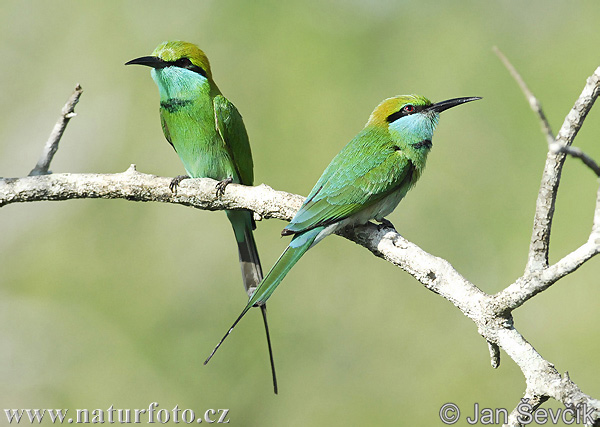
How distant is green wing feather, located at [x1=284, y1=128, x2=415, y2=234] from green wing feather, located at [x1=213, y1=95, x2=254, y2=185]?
54cm

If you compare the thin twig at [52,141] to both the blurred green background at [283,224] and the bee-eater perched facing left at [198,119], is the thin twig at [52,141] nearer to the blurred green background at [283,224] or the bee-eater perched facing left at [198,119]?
the bee-eater perched facing left at [198,119]

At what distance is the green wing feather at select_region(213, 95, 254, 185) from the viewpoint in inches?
112

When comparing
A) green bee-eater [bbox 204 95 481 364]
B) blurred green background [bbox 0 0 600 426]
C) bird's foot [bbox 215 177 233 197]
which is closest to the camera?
green bee-eater [bbox 204 95 481 364]

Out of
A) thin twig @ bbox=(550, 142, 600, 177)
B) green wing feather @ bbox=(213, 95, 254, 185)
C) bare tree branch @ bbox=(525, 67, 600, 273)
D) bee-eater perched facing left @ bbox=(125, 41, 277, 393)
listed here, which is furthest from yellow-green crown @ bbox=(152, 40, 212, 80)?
thin twig @ bbox=(550, 142, 600, 177)

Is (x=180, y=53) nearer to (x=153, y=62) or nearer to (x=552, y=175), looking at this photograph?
(x=153, y=62)

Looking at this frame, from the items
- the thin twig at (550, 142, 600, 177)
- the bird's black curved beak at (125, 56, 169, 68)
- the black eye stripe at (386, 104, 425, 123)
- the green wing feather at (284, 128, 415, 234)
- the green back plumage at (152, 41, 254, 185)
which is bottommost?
the thin twig at (550, 142, 600, 177)

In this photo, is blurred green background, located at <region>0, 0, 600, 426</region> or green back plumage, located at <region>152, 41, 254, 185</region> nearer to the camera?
green back plumage, located at <region>152, 41, 254, 185</region>

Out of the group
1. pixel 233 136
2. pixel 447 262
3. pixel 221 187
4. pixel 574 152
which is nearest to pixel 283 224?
→ pixel 233 136

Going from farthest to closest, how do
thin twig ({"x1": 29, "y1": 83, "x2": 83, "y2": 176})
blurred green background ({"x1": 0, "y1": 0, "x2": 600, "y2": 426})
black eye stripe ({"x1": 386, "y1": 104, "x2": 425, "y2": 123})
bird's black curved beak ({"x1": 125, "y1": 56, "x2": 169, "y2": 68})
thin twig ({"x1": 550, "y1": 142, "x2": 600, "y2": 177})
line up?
blurred green background ({"x1": 0, "y1": 0, "x2": 600, "y2": 426}), bird's black curved beak ({"x1": 125, "y1": 56, "x2": 169, "y2": 68}), black eye stripe ({"x1": 386, "y1": 104, "x2": 425, "y2": 123}), thin twig ({"x1": 29, "y1": 83, "x2": 83, "y2": 176}), thin twig ({"x1": 550, "y1": 142, "x2": 600, "y2": 177})

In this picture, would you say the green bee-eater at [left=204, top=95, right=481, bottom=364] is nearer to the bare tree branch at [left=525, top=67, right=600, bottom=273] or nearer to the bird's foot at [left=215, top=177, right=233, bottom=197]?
the bird's foot at [left=215, top=177, right=233, bottom=197]

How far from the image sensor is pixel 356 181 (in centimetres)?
229

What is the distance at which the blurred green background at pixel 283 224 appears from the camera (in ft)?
12.2

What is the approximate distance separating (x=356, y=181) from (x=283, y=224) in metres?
1.81

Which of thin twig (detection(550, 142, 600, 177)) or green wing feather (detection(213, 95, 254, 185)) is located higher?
green wing feather (detection(213, 95, 254, 185))
